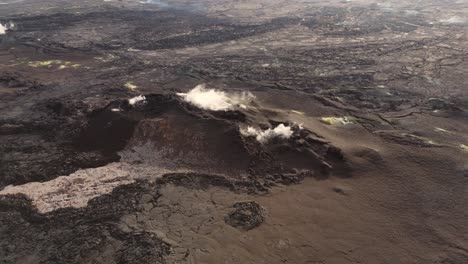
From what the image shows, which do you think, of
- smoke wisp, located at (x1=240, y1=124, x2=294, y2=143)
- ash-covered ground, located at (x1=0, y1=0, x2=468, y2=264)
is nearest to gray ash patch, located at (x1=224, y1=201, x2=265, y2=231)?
ash-covered ground, located at (x1=0, y1=0, x2=468, y2=264)

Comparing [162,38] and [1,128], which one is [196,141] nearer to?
[1,128]

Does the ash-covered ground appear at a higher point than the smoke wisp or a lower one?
lower

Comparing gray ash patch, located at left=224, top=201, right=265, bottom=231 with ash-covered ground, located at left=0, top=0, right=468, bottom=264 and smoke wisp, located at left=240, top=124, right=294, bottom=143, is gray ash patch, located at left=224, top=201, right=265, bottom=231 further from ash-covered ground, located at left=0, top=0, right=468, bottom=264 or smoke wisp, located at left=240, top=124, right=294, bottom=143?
smoke wisp, located at left=240, top=124, right=294, bottom=143

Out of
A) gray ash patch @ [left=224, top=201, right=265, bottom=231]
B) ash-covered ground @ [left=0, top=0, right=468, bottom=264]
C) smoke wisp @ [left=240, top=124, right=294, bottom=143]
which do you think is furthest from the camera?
smoke wisp @ [left=240, top=124, right=294, bottom=143]

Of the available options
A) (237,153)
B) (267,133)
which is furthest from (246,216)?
(267,133)

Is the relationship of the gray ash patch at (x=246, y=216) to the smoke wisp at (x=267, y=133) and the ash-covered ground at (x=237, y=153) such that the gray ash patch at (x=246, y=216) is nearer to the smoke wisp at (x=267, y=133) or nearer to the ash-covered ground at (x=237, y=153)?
the ash-covered ground at (x=237, y=153)

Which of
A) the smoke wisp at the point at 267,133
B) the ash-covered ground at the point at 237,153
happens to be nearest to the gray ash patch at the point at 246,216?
the ash-covered ground at the point at 237,153

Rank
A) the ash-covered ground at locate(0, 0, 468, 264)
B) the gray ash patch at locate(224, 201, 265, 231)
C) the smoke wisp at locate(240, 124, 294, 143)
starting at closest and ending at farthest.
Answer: the ash-covered ground at locate(0, 0, 468, 264) → the gray ash patch at locate(224, 201, 265, 231) → the smoke wisp at locate(240, 124, 294, 143)

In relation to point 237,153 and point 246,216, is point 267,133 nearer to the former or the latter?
point 237,153

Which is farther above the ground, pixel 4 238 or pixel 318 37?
pixel 318 37

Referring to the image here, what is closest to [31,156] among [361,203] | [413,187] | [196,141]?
[196,141]
